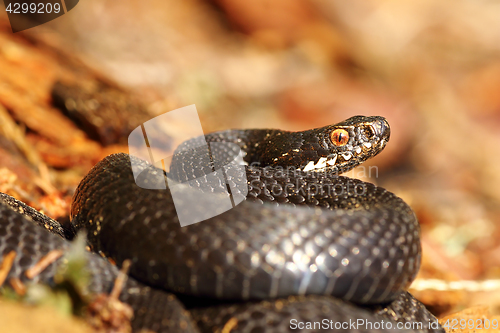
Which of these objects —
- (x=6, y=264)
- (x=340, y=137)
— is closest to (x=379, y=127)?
(x=340, y=137)

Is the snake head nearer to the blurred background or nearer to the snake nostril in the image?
the snake nostril

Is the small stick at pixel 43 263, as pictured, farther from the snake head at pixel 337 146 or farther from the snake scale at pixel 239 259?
the snake head at pixel 337 146

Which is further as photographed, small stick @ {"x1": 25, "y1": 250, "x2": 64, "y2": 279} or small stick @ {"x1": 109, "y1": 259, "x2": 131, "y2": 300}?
small stick @ {"x1": 25, "y1": 250, "x2": 64, "y2": 279}

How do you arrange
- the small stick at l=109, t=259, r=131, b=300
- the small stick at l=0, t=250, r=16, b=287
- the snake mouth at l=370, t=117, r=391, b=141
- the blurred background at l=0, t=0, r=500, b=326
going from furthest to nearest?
the blurred background at l=0, t=0, r=500, b=326
the snake mouth at l=370, t=117, r=391, b=141
the small stick at l=0, t=250, r=16, b=287
the small stick at l=109, t=259, r=131, b=300

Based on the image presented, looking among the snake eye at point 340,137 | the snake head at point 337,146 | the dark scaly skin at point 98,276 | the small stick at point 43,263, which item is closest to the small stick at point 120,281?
the dark scaly skin at point 98,276

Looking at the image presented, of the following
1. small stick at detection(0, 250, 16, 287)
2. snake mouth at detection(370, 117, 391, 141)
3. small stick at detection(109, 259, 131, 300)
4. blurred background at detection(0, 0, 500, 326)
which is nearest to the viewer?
small stick at detection(109, 259, 131, 300)

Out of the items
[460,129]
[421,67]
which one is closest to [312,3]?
[421,67]

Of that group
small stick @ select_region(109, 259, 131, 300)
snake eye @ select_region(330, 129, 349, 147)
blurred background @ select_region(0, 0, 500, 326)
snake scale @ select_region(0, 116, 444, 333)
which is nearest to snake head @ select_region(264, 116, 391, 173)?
snake eye @ select_region(330, 129, 349, 147)
